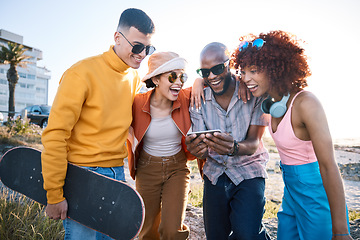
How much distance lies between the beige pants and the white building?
58.2 m

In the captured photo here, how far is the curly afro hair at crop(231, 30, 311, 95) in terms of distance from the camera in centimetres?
231

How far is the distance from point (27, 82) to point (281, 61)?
228 feet

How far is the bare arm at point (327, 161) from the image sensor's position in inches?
71.8

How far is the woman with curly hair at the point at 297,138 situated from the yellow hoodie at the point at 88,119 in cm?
131

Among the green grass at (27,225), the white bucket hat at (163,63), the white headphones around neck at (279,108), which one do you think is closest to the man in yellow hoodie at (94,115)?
the white bucket hat at (163,63)

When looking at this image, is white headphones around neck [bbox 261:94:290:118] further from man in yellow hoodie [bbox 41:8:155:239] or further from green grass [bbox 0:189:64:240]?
green grass [bbox 0:189:64:240]

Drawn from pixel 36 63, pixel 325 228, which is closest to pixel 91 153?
pixel 325 228

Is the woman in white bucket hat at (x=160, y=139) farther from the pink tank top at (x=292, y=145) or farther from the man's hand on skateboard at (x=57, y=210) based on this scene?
the pink tank top at (x=292, y=145)

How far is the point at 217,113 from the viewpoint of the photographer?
2.98m

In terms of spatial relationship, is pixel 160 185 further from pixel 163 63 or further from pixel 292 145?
pixel 292 145

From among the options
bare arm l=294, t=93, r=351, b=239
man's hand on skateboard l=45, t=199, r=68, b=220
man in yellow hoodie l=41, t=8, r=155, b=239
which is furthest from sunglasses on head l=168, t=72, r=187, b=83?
man's hand on skateboard l=45, t=199, r=68, b=220

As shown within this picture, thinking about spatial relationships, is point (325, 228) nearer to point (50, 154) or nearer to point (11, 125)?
point (50, 154)

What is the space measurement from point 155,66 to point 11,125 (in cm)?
1162

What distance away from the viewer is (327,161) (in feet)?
6.15
